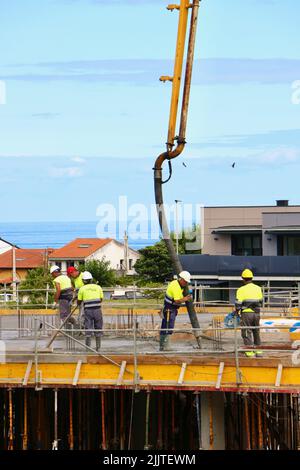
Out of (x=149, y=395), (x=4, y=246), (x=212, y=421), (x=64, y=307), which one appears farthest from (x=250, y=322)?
(x=4, y=246)

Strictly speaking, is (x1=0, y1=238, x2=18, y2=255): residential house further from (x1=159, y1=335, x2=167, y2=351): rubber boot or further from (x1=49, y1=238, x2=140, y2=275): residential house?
(x1=159, y1=335, x2=167, y2=351): rubber boot

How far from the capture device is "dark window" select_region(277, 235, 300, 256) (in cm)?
6125

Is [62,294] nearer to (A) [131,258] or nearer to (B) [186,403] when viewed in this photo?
(B) [186,403]

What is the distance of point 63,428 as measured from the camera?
20.9 metres

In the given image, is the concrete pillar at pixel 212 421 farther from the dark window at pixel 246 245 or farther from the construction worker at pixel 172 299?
the dark window at pixel 246 245

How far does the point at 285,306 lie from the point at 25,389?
14.6 meters

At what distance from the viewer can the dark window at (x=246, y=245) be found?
209ft

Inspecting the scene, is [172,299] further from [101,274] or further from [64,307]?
[101,274]

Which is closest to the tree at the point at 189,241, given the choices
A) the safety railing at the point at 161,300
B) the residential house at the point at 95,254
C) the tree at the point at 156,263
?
the tree at the point at 156,263

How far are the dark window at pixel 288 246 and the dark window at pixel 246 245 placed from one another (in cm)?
188

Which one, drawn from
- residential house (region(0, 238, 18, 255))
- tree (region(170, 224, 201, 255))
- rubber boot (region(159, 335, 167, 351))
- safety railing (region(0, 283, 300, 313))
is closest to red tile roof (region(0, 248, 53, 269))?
residential house (region(0, 238, 18, 255))

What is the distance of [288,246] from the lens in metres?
61.6
